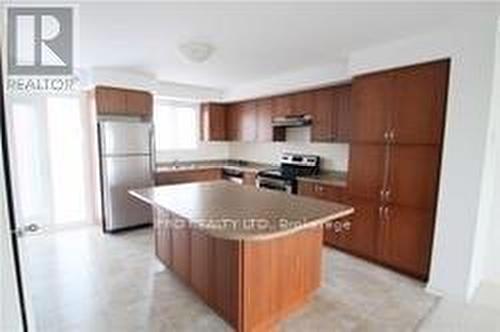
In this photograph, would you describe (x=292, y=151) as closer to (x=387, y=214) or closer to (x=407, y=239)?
(x=387, y=214)

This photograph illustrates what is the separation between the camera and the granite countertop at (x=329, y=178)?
12.9 feet

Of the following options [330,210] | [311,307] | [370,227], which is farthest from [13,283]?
[370,227]

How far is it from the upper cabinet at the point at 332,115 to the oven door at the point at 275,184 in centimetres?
80

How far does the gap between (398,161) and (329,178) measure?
117 cm

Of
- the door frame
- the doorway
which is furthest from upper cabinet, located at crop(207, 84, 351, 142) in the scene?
the door frame

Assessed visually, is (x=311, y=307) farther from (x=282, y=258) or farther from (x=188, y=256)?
(x=188, y=256)

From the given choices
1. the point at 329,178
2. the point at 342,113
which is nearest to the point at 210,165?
the point at 329,178

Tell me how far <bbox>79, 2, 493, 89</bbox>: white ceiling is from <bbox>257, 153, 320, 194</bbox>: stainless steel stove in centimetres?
157

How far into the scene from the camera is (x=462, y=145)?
2660mm

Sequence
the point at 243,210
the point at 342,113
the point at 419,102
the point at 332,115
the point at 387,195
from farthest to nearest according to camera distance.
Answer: the point at 332,115
the point at 342,113
the point at 387,195
the point at 419,102
the point at 243,210

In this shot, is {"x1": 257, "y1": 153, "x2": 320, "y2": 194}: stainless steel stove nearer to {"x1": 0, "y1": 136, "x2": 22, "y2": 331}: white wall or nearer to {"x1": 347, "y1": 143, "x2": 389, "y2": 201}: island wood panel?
{"x1": 347, "y1": 143, "x2": 389, "y2": 201}: island wood panel

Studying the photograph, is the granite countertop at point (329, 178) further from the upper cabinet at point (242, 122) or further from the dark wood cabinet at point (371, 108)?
A: the upper cabinet at point (242, 122)

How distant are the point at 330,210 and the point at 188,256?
1.34 meters

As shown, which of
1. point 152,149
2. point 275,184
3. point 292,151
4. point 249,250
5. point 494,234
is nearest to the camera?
point 249,250
